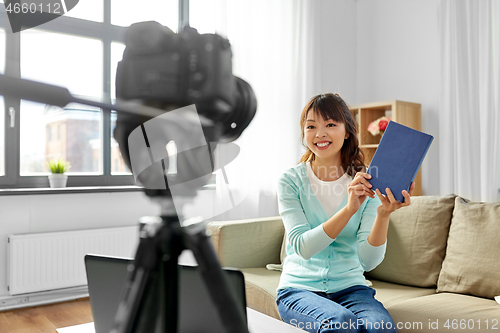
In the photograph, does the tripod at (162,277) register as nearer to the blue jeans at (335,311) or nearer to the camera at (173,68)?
the camera at (173,68)

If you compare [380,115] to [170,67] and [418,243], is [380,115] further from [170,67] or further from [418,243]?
[170,67]

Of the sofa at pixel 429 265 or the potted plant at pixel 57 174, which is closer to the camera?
the sofa at pixel 429 265

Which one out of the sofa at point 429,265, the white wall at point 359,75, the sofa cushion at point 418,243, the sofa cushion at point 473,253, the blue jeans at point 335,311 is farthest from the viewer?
the white wall at point 359,75

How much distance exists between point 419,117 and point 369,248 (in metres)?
2.03

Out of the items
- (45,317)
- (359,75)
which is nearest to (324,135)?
(45,317)

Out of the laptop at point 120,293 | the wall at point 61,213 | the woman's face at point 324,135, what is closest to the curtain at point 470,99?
the woman's face at point 324,135

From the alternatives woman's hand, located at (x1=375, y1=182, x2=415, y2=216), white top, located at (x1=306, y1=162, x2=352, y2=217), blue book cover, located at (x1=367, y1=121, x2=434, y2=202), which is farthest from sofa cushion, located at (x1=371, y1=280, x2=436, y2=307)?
blue book cover, located at (x1=367, y1=121, x2=434, y2=202)

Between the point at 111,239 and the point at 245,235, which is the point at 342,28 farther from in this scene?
the point at 111,239

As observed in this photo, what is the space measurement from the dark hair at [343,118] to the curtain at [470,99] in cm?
154

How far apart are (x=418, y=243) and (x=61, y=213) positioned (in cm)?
203

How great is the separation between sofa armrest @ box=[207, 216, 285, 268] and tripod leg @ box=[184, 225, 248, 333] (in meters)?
1.81

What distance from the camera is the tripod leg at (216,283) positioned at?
218 millimetres

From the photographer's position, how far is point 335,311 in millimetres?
1183

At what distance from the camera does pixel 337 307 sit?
1208 millimetres
